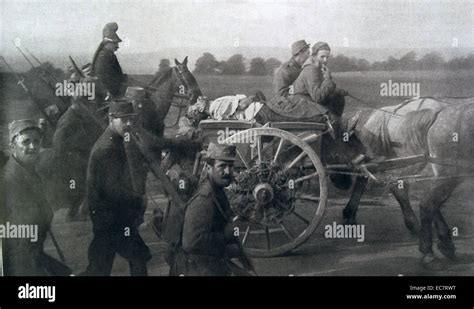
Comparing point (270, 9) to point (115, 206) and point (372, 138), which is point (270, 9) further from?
point (115, 206)

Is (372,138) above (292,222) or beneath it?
above

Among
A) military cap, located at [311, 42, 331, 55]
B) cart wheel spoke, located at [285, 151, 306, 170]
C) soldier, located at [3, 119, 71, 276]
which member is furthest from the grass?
cart wheel spoke, located at [285, 151, 306, 170]

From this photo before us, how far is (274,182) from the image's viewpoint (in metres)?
11.2

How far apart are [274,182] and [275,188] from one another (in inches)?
2.8

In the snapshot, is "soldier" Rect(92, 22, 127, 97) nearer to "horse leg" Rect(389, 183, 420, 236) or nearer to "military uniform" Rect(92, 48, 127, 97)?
"military uniform" Rect(92, 48, 127, 97)

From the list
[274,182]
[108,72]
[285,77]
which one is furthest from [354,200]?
[108,72]

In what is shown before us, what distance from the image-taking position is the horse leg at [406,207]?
38.1 ft

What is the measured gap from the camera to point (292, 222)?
11367 millimetres

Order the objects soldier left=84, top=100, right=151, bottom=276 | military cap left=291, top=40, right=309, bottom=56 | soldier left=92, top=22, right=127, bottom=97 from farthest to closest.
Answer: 1. military cap left=291, top=40, right=309, bottom=56
2. soldier left=92, top=22, right=127, bottom=97
3. soldier left=84, top=100, right=151, bottom=276

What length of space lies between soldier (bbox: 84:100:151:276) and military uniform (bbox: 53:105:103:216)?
11 cm

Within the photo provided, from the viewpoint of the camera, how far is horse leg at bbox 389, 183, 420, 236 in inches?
458

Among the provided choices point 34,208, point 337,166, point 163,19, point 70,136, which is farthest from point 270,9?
point 34,208

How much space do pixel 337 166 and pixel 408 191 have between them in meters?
0.91
